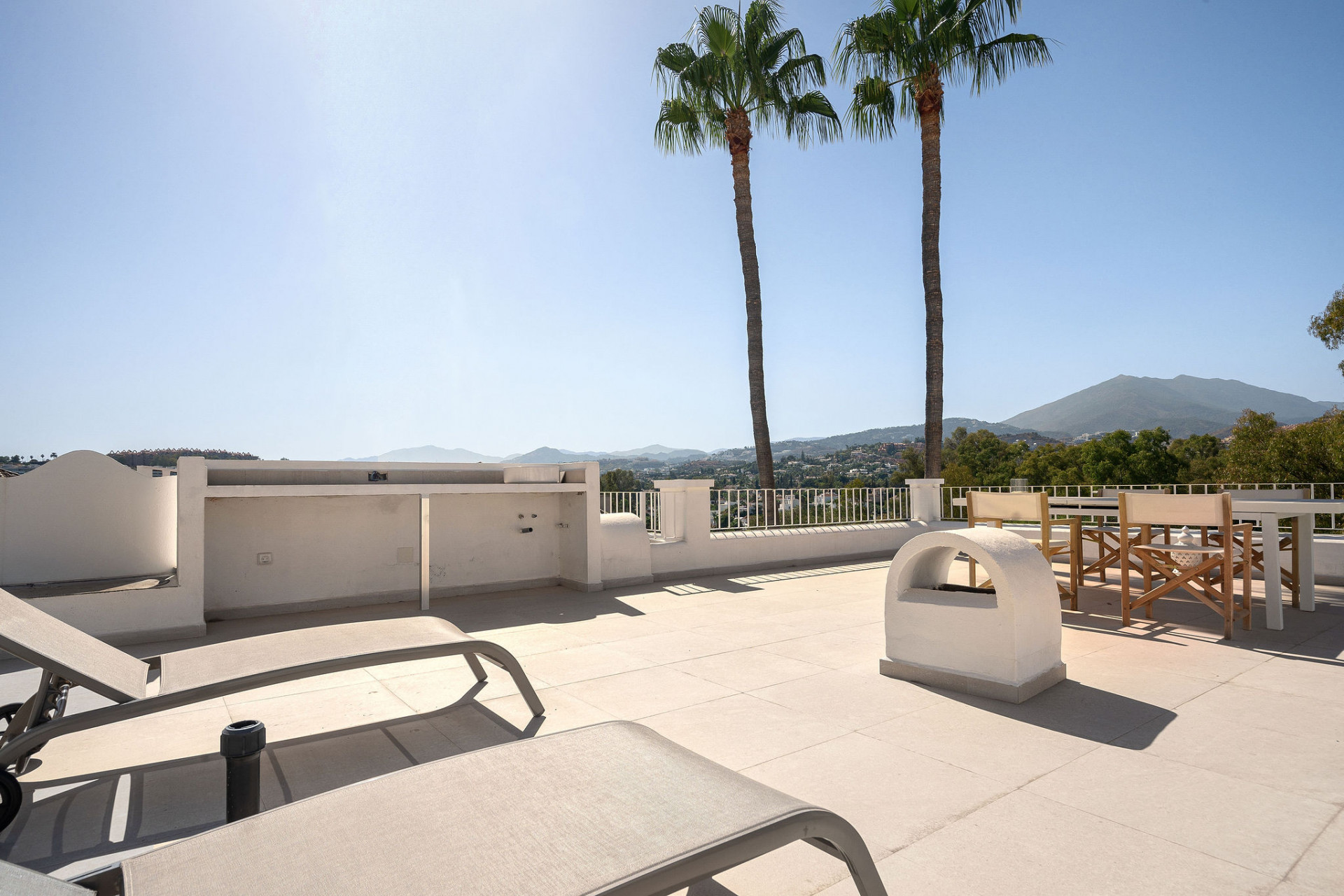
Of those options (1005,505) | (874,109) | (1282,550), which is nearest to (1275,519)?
(1282,550)

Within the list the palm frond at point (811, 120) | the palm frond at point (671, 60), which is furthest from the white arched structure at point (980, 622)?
the palm frond at point (671, 60)

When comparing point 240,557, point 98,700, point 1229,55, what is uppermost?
point 1229,55

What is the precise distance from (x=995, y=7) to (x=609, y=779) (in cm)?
1468

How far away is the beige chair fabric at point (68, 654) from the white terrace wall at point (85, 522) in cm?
392

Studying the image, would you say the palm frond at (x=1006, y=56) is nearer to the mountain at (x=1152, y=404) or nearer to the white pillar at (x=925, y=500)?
the white pillar at (x=925, y=500)

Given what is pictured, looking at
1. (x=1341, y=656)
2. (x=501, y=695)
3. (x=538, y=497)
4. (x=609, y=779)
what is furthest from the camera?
(x=538, y=497)

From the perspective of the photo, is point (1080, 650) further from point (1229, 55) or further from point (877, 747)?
point (1229, 55)

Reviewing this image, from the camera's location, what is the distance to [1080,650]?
4699mm

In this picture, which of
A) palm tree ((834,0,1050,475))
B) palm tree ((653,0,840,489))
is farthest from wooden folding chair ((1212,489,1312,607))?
palm tree ((653,0,840,489))

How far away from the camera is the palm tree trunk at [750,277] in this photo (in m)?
12.1

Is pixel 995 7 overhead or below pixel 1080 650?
overhead

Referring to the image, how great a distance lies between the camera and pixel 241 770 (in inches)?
76.4

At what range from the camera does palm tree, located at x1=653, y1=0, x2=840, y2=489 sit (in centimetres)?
1211

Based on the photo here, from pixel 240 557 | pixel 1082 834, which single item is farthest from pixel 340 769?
pixel 240 557
